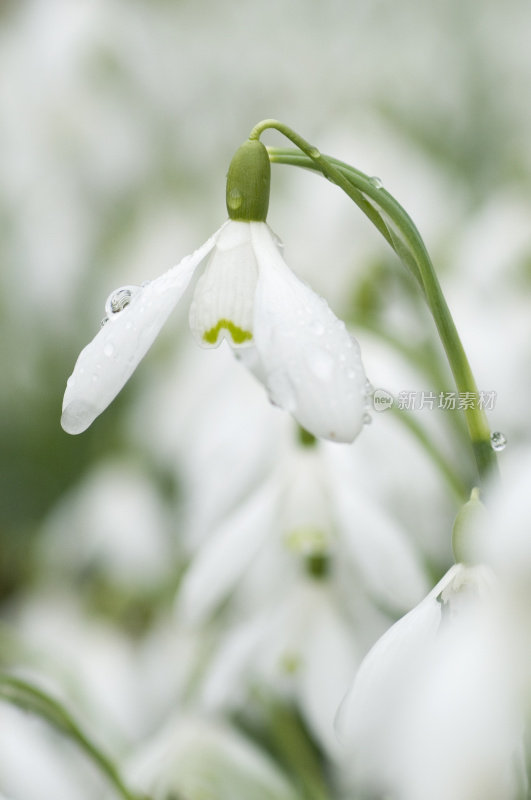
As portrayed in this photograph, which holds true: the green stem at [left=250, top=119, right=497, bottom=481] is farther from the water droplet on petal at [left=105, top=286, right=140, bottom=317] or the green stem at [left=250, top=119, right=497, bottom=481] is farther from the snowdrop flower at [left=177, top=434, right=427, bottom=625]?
the snowdrop flower at [left=177, top=434, right=427, bottom=625]

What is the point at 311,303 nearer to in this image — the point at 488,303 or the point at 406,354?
the point at 406,354

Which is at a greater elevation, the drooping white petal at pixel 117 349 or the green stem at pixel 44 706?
the drooping white petal at pixel 117 349

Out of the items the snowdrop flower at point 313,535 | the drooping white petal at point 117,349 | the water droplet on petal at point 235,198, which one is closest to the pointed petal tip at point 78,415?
the drooping white petal at point 117,349

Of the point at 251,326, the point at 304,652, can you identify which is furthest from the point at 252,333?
the point at 304,652

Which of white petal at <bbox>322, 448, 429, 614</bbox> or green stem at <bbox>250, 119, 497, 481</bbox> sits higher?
green stem at <bbox>250, 119, 497, 481</bbox>

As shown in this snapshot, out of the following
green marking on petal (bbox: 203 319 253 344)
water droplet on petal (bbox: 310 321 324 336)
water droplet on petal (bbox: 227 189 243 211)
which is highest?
water droplet on petal (bbox: 227 189 243 211)

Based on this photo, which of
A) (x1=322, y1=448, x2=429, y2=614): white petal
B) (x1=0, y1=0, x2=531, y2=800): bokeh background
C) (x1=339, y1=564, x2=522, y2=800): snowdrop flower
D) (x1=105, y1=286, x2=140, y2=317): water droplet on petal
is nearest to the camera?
(x1=339, y1=564, x2=522, y2=800): snowdrop flower

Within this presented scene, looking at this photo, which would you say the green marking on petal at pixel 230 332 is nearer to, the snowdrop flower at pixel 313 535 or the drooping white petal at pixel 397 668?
the drooping white petal at pixel 397 668

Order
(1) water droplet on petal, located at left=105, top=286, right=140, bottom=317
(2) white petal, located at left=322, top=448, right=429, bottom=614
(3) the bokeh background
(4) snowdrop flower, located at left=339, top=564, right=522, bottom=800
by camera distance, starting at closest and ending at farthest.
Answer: (4) snowdrop flower, located at left=339, top=564, right=522, bottom=800 → (1) water droplet on petal, located at left=105, top=286, right=140, bottom=317 → (2) white petal, located at left=322, top=448, right=429, bottom=614 → (3) the bokeh background

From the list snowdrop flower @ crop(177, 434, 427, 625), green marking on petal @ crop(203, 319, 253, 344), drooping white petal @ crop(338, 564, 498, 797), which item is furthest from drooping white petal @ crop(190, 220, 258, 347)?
snowdrop flower @ crop(177, 434, 427, 625)
